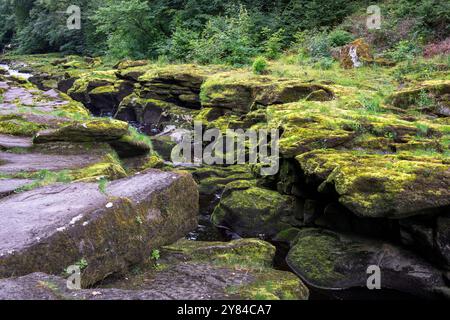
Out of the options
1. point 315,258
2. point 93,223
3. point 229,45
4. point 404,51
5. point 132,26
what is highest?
point 132,26

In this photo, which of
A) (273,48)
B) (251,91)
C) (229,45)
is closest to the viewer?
(251,91)

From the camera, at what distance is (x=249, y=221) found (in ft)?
35.9

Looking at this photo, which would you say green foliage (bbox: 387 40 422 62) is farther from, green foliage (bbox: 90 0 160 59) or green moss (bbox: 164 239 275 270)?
green foliage (bbox: 90 0 160 59)

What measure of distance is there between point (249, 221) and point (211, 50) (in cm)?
1655

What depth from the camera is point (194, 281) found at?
20.1 feet

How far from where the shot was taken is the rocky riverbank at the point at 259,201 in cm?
566

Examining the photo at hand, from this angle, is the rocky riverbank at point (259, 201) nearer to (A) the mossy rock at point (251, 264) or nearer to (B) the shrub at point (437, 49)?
(A) the mossy rock at point (251, 264)

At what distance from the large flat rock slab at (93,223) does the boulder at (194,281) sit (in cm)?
32

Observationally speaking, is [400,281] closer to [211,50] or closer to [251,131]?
[251,131]

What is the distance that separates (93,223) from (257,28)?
25306mm

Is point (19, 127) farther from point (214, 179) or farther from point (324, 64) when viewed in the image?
point (324, 64)

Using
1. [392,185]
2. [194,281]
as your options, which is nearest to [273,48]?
[392,185]

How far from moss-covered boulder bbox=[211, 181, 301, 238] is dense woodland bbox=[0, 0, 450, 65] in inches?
393

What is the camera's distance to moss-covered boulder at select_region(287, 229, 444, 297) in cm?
816
